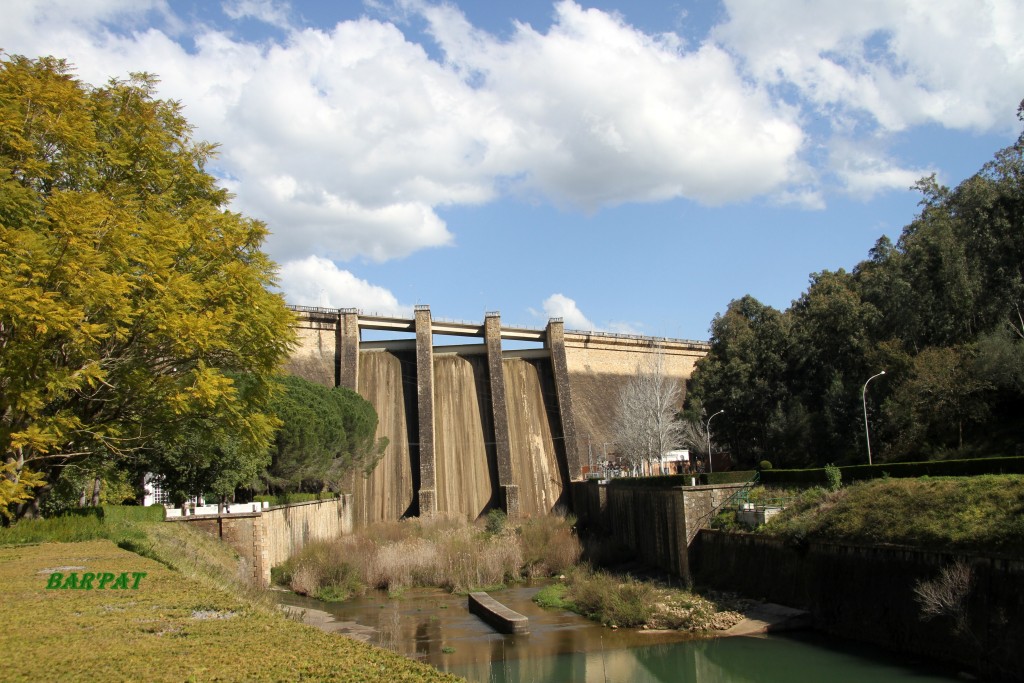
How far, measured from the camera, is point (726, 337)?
160ft

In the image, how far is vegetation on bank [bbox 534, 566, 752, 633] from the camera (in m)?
23.4

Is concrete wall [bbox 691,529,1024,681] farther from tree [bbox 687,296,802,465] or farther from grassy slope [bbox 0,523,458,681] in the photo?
tree [bbox 687,296,802,465]

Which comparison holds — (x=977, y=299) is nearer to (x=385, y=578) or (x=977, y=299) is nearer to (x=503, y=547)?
(x=503, y=547)

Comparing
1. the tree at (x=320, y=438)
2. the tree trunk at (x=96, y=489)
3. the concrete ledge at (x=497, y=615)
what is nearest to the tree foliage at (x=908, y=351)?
the concrete ledge at (x=497, y=615)

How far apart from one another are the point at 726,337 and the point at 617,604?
1061 inches

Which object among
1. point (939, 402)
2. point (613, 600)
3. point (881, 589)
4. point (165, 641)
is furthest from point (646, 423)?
point (165, 641)

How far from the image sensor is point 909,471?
77.0 feet

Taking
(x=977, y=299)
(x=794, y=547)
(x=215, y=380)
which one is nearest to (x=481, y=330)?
(x=977, y=299)

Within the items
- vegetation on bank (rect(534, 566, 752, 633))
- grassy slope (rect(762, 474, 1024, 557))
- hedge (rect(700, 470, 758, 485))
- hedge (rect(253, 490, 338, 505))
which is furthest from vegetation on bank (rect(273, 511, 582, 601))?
grassy slope (rect(762, 474, 1024, 557))

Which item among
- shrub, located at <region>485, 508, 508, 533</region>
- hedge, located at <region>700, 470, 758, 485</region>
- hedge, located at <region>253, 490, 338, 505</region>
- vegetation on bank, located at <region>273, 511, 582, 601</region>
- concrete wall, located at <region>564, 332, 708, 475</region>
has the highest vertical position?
concrete wall, located at <region>564, 332, 708, 475</region>

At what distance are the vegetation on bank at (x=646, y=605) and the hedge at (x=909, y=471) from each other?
16.2 ft

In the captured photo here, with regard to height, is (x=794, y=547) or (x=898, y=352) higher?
(x=898, y=352)

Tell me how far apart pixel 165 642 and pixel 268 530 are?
22331mm

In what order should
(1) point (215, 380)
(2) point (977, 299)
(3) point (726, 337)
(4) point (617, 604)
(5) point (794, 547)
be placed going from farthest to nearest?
(3) point (726, 337), (2) point (977, 299), (4) point (617, 604), (5) point (794, 547), (1) point (215, 380)
